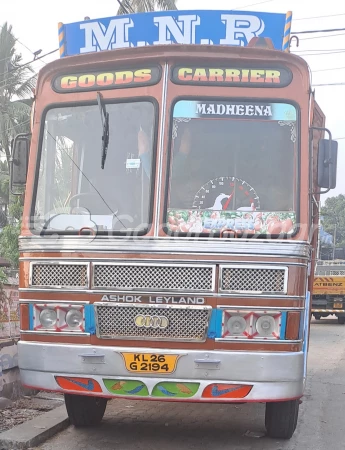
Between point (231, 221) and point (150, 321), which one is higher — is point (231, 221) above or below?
above

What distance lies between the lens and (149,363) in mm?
4934

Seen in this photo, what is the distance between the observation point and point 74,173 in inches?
213

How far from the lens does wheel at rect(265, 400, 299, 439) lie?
18.8 ft

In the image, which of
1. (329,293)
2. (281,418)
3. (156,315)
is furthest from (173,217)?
(329,293)

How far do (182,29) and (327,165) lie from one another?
1.71 metres

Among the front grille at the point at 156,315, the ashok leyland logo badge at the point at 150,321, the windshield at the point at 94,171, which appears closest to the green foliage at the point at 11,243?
the windshield at the point at 94,171

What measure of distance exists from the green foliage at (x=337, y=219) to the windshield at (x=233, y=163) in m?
60.6

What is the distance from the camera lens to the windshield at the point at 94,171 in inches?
205

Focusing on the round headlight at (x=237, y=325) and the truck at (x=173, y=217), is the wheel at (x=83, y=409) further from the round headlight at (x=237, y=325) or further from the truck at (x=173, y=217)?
the round headlight at (x=237, y=325)

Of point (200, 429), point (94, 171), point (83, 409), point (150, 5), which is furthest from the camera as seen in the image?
point (150, 5)

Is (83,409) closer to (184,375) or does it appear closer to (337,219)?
(184,375)

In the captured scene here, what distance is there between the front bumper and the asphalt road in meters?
0.97

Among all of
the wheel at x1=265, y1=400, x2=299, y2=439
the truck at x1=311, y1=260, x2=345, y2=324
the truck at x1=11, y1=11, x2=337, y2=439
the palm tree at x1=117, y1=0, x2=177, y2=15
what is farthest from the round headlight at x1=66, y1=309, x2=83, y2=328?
the truck at x1=311, y1=260, x2=345, y2=324

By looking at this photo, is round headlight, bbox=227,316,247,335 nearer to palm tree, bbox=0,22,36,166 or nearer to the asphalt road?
the asphalt road
